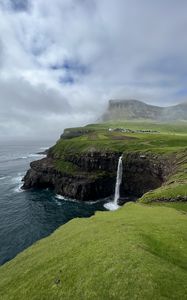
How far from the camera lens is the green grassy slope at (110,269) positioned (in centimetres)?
1677

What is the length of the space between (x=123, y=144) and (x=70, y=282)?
11343 centimetres

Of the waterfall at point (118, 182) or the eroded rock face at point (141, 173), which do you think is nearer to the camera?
the eroded rock face at point (141, 173)

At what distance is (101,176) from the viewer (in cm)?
11425

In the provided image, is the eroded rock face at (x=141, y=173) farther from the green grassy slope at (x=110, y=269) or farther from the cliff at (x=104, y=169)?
the green grassy slope at (x=110, y=269)

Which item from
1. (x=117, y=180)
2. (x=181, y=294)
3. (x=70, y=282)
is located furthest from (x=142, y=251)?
(x=117, y=180)

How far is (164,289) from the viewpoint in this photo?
1631cm

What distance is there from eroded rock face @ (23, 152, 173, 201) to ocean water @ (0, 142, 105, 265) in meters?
7.19

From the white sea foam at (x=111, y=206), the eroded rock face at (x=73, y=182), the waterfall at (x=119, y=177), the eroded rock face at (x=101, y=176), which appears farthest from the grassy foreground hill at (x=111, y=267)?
the eroded rock face at (x=73, y=182)

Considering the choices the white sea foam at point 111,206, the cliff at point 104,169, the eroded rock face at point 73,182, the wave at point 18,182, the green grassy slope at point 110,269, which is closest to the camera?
the green grassy slope at point 110,269

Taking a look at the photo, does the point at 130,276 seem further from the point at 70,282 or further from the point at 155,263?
the point at 70,282

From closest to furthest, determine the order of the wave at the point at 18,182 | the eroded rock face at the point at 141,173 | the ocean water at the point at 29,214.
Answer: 1. the ocean water at the point at 29,214
2. the eroded rock face at the point at 141,173
3. the wave at the point at 18,182

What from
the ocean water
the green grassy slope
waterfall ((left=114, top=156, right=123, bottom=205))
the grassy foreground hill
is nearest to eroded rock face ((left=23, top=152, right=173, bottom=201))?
waterfall ((left=114, top=156, right=123, bottom=205))

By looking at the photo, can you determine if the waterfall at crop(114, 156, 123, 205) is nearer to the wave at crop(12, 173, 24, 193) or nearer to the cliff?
the cliff

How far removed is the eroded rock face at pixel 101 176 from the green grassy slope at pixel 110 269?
2625 inches
